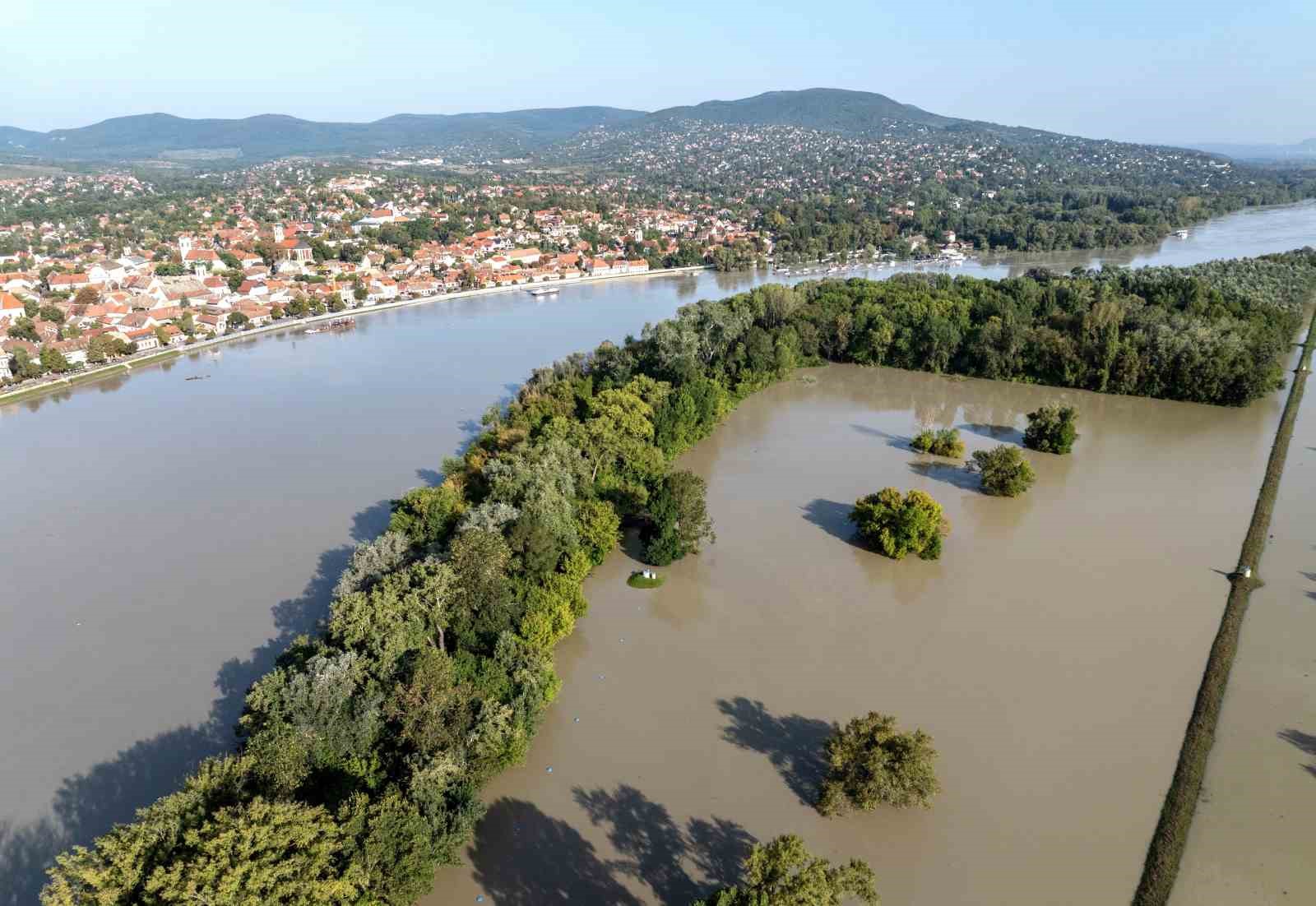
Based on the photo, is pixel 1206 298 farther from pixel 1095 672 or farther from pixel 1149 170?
pixel 1149 170

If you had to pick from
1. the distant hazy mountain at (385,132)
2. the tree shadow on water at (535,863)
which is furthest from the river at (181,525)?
the distant hazy mountain at (385,132)

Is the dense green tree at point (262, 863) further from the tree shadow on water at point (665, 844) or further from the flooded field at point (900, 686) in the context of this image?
the tree shadow on water at point (665, 844)

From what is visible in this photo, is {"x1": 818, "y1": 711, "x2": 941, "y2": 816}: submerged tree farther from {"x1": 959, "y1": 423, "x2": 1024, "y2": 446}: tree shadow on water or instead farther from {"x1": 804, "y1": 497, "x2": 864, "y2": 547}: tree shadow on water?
{"x1": 959, "y1": 423, "x2": 1024, "y2": 446}: tree shadow on water

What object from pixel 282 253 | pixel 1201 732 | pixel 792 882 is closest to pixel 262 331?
pixel 282 253

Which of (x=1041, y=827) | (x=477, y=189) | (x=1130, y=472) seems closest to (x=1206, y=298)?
(x=1130, y=472)

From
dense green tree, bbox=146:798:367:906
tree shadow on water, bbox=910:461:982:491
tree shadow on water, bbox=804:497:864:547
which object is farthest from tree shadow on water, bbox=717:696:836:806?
tree shadow on water, bbox=910:461:982:491
